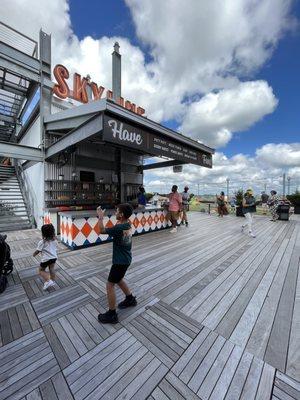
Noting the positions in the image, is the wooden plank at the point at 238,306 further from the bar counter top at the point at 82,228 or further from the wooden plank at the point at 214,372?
the bar counter top at the point at 82,228

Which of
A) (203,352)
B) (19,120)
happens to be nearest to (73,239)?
(203,352)

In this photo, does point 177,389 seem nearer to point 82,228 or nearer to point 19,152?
point 82,228

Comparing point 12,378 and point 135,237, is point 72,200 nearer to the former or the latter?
point 135,237

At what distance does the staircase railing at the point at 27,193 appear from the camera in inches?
353

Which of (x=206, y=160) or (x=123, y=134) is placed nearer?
(x=123, y=134)

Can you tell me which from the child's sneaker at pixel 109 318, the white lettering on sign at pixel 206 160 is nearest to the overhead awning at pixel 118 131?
the white lettering on sign at pixel 206 160

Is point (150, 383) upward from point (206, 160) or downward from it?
downward

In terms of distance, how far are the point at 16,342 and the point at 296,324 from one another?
3.35 m

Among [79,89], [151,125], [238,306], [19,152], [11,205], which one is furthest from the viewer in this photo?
[11,205]

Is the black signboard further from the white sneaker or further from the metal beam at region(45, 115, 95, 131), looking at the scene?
the white sneaker

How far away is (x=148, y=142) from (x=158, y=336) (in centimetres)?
520

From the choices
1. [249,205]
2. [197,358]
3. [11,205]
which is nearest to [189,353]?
[197,358]

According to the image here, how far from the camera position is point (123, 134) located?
5.14 meters

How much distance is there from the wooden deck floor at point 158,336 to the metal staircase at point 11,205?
5.09 meters
